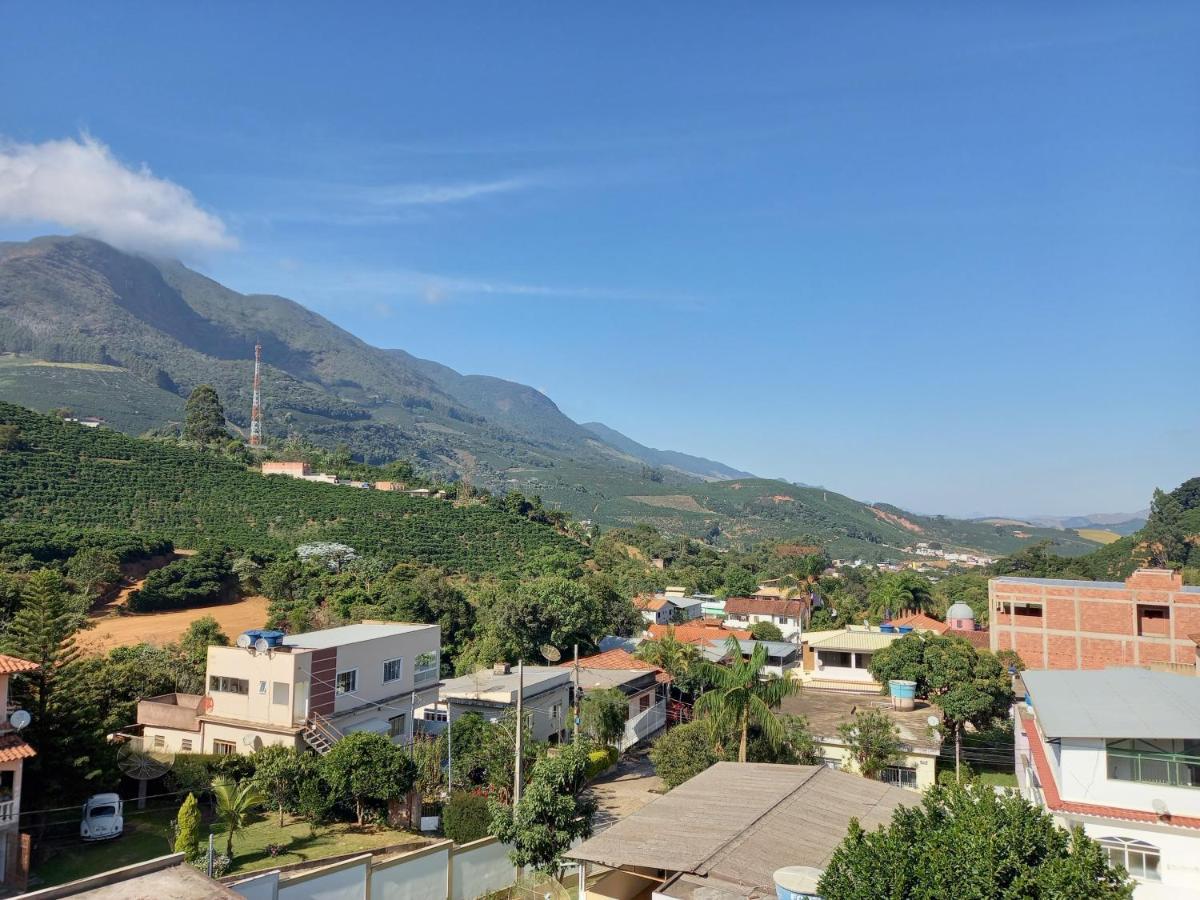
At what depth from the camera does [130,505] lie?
59.6 m

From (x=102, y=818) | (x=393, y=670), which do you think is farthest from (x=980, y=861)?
(x=393, y=670)

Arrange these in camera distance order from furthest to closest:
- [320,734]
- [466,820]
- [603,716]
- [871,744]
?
[603,716], [871,744], [320,734], [466,820]

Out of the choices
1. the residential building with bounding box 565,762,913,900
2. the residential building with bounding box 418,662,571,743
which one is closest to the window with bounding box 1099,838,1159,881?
the residential building with bounding box 565,762,913,900

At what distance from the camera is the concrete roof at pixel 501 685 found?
25453mm

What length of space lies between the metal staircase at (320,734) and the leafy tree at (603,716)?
24.8 ft

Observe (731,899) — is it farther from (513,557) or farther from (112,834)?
(513,557)

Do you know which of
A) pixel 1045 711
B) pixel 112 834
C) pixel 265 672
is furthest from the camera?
pixel 265 672

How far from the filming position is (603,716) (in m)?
24.7

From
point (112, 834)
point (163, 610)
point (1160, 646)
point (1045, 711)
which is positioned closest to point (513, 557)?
point (163, 610)

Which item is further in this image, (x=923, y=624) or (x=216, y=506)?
(x=216, y=506)

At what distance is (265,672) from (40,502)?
46194 mm

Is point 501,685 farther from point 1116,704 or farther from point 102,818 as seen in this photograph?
point 1116,704

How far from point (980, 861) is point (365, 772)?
12.9 metres

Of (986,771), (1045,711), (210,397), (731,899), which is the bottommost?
(986,771)
